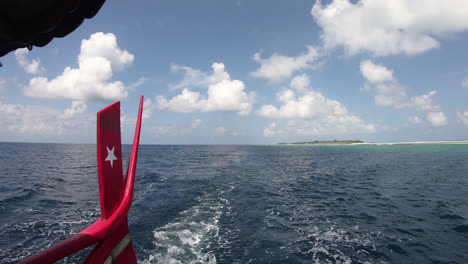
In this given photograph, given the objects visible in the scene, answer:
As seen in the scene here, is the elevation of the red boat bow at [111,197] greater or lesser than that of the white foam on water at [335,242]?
greater

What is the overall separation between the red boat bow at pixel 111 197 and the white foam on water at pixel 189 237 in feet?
15.5

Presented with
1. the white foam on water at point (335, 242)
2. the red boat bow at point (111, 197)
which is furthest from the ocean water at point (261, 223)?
the red boat bow at point (111, 197)

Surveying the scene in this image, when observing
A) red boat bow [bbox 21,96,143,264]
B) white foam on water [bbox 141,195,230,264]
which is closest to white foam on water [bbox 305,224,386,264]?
white foam on water [bbox 141,195,230,264]

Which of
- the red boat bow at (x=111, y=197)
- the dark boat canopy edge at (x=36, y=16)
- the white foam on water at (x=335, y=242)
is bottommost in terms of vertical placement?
the white foam on water at (x=335, y=242)

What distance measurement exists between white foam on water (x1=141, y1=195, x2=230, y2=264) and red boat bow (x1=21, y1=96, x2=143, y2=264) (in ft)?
15.5

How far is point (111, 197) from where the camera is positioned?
3.70m

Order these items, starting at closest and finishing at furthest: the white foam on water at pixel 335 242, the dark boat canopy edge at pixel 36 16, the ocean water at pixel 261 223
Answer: the dark boat canopy edge at pixel 36 16, the white foam on water at pixel 335 242, the ocean water at pixel 261 223

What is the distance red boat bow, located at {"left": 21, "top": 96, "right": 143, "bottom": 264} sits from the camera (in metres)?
3.33

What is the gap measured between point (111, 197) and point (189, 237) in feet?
23.9

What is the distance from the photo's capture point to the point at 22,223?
10.7m

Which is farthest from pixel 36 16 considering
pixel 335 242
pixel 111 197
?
pixel 335 242

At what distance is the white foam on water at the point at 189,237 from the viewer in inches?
318

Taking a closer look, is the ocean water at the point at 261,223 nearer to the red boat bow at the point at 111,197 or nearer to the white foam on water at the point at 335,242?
the white foam on water at the point at 335,242

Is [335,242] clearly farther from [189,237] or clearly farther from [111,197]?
[111,197]
